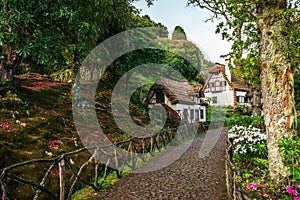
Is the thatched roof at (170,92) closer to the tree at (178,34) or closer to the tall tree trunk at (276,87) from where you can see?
the tall tree trunk at (276,87)

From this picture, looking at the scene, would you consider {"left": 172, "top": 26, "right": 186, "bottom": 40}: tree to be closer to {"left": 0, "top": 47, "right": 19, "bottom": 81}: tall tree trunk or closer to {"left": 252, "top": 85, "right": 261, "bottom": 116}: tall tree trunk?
{"left": 252, "top": 85, "right": 261, "bottom": 116}: tall tree trunk

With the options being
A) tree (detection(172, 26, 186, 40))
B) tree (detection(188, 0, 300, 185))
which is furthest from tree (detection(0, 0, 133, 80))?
tree (detection(172, 26, 186, 40))

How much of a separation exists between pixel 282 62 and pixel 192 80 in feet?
131

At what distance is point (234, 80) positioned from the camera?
123 feet

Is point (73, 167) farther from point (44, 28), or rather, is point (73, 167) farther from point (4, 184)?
point (44, 28)

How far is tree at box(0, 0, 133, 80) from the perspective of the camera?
7586mm

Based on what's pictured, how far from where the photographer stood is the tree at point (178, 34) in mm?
48009

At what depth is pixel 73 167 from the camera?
716 centimetres

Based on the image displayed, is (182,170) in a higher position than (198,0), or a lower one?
lower

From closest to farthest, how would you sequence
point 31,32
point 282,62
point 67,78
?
point 282,62 < point 31,32 < point 67,78

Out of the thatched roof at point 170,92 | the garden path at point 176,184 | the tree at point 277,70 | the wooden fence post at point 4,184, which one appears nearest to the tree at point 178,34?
the thatched roof at point 170,92

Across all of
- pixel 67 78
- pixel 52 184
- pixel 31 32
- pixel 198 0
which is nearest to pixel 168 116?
pixel 67 78

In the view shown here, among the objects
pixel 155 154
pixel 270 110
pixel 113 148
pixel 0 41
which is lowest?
pixel 155 154

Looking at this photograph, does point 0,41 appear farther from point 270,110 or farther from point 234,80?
point 234,80
